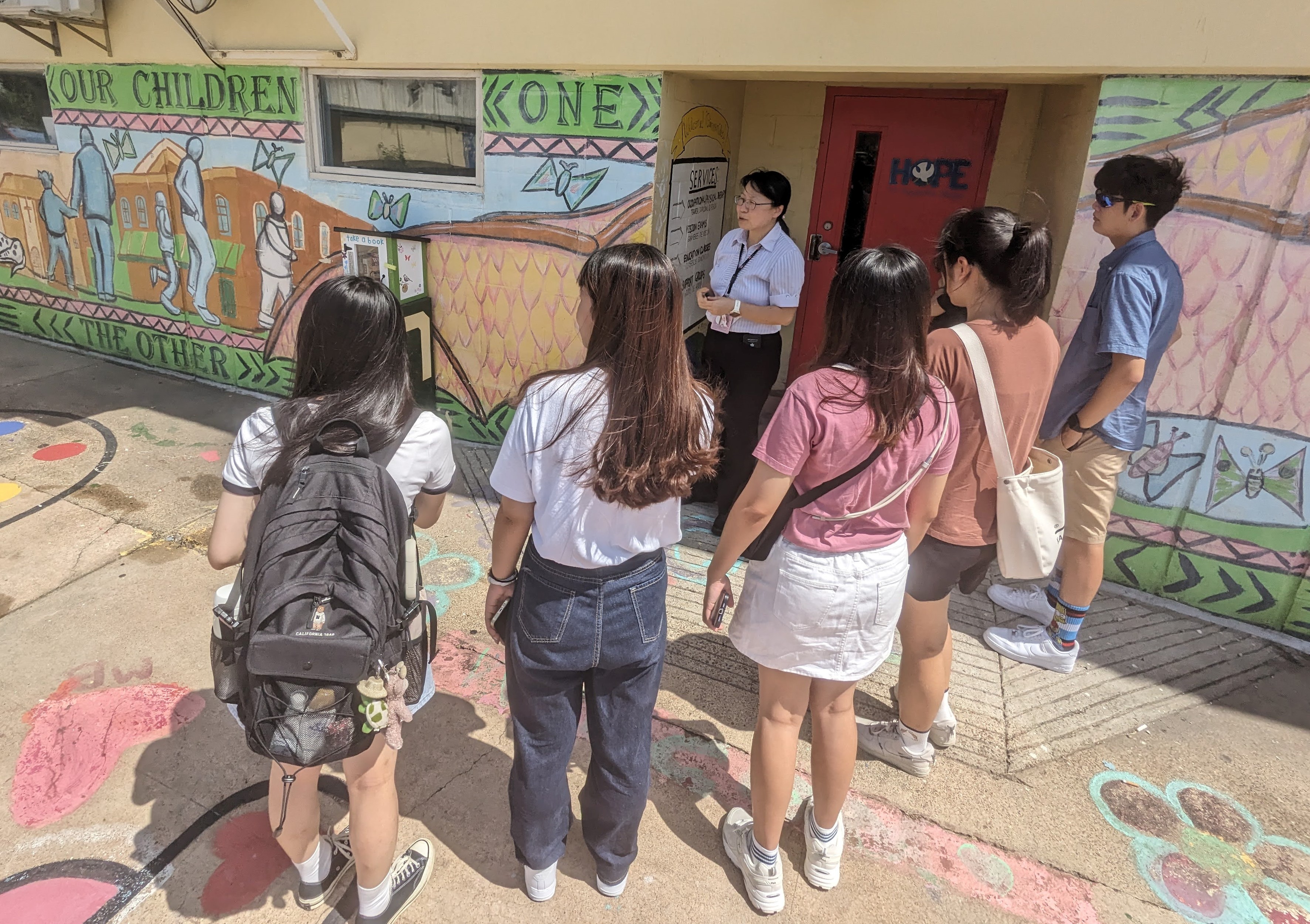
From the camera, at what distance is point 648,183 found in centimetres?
436

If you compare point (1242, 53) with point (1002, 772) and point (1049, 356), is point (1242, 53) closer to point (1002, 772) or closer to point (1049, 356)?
point (1049, 356)

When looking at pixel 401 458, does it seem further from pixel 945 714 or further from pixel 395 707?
pixel 945 714

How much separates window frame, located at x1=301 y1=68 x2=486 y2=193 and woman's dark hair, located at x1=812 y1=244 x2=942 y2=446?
3.60m

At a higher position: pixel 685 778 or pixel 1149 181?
pixel 1149 181

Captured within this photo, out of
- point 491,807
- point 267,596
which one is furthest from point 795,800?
point 267,596

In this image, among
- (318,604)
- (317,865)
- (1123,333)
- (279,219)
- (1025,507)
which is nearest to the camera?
(318,604)

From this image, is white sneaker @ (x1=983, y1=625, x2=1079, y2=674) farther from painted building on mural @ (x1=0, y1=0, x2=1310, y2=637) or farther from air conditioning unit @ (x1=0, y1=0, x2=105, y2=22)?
air conditioning unit @ (x1=0, y1=0, x2=105, y2=22)

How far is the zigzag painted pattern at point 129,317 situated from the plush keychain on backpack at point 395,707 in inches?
206

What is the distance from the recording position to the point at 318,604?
164 centimetres

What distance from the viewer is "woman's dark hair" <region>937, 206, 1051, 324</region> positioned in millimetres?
2266

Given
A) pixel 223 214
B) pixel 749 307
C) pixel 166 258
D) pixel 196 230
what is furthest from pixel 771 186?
pixel 166 258

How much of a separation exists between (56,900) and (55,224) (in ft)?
22.8

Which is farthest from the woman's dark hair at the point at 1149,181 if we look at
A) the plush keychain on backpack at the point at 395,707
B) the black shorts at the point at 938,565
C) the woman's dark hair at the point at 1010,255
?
the plush keychain on backpack at the point at 395,707

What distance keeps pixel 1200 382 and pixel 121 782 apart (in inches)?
187
